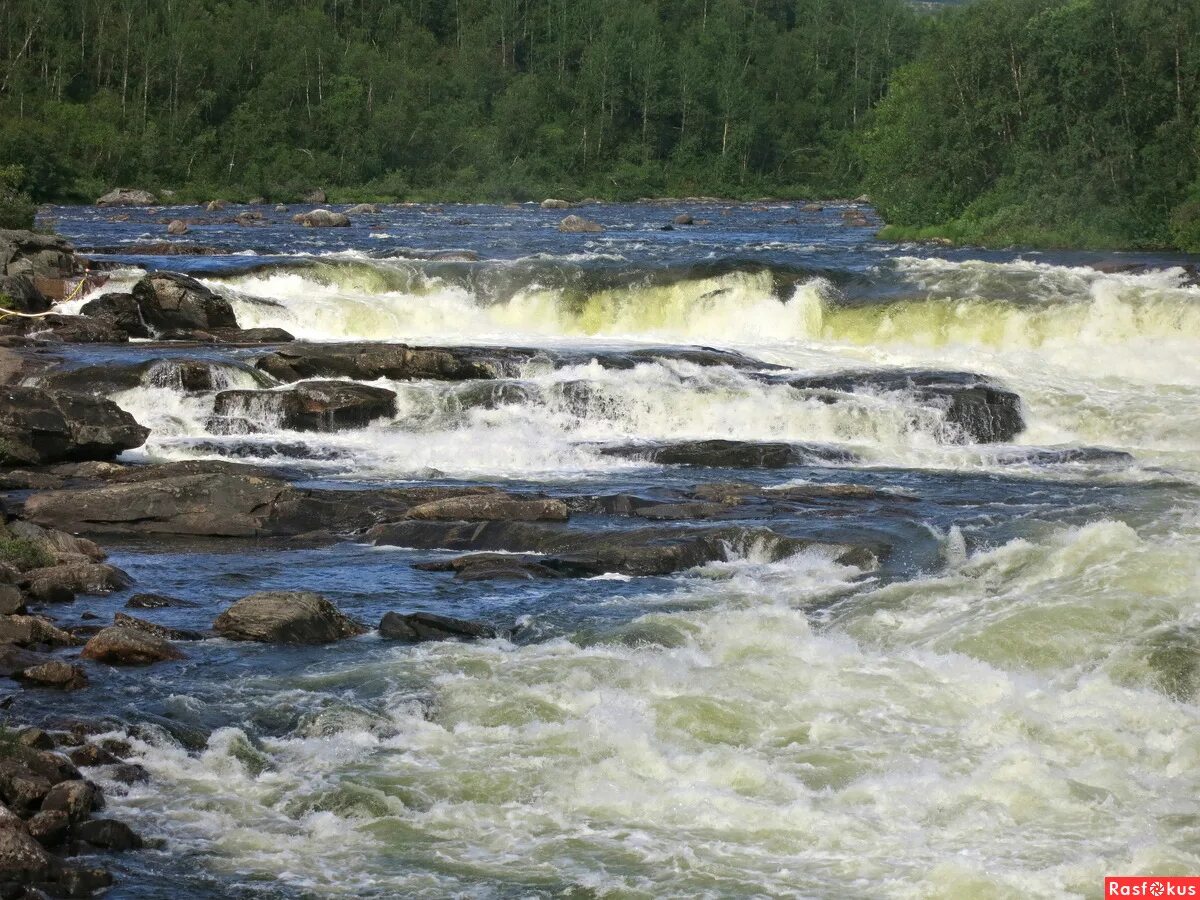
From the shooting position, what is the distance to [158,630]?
608 inches

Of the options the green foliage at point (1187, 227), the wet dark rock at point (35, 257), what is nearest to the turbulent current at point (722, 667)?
the wet dark rock at point (35, 257)

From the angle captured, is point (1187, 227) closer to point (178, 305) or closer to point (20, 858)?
point (178, 305)

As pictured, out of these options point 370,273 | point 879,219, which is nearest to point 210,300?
point 370,273

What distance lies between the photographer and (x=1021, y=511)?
70.1ft

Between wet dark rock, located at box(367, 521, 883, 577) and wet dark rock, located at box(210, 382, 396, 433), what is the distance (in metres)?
6.36

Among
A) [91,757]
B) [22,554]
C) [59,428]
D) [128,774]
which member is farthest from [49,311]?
[128,774]

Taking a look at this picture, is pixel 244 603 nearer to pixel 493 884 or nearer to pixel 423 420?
pixel 493 884

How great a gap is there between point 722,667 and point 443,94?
100m

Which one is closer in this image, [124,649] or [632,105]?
[124,649]

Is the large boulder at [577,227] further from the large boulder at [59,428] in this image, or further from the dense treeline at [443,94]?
the large boulder at [59,428]

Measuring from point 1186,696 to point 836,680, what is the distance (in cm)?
314

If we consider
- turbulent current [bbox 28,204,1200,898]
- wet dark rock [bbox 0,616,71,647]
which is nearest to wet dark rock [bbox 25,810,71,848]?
turbulent current [bbox 28,204,1200,898]

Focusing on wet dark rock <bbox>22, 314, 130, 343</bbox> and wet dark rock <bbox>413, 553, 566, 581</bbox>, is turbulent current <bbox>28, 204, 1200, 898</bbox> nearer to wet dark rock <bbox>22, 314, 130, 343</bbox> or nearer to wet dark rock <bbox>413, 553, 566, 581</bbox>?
wet dark rock <bbox>413, 553, 566, 581</bbox>

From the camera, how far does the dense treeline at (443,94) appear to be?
91.0 m
